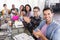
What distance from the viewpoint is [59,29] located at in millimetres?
1462

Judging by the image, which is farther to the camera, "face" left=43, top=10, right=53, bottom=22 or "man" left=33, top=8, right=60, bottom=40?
"face" left=43, top=10, right=53, bottom=22


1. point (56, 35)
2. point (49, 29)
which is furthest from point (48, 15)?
point (56, 35)

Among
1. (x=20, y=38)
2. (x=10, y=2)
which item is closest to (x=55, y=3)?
(x=10, y=2)

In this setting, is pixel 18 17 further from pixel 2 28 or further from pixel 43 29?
pixel 43 29

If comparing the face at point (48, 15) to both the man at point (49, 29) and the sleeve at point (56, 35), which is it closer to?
the man at point (49, 29)

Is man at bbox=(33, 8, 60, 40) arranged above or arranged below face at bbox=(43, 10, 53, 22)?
below

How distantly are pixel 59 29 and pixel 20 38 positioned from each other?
80 centimetres

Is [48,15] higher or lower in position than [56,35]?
higher

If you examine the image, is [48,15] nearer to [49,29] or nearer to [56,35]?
[49,29]

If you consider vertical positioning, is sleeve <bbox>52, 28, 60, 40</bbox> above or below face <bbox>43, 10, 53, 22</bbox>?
below

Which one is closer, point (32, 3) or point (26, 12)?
point (26, 12)

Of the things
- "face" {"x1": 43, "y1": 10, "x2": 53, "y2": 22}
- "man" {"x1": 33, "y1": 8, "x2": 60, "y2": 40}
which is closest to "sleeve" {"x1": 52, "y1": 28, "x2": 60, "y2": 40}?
"man" {"x1": 33, "y1": 8, "x2": 60, "y2": 40}

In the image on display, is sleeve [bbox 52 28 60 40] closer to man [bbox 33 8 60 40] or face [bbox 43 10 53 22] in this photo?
man [bbox 33 8 60 40]

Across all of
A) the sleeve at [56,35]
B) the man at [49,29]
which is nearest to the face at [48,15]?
the man at [49,29]
